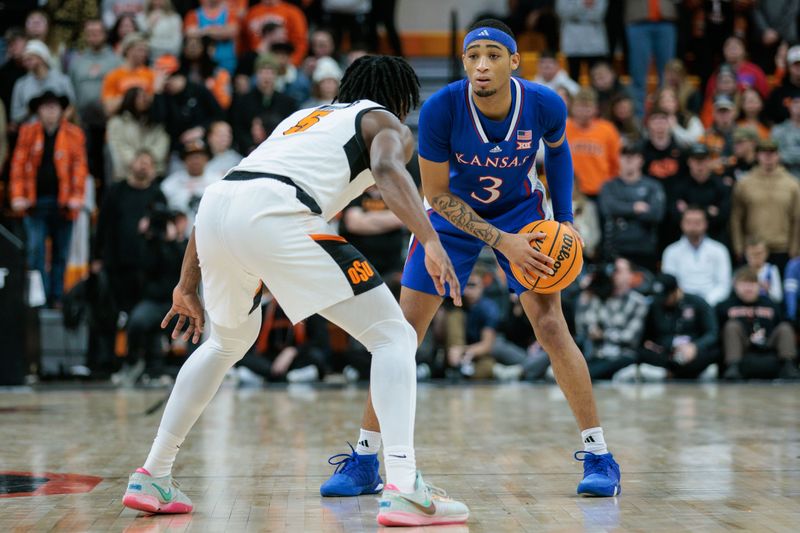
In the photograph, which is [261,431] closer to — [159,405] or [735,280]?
[159,405]

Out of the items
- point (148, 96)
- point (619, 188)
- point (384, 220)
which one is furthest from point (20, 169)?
point (619, 188)

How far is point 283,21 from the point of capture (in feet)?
50.1

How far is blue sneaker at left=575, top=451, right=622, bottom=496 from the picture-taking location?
17.0 ft

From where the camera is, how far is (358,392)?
11133 mm

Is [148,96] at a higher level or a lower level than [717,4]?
lower

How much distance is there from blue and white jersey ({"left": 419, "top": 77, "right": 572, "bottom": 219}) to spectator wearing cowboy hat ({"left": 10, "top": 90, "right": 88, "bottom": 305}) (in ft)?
26.7

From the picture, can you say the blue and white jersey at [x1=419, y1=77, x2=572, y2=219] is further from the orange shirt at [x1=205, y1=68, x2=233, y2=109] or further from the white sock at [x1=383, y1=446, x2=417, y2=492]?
the orange shirt at [x1=205, y1=68, x2=233, y2=109]

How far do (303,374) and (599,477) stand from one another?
7.15 m

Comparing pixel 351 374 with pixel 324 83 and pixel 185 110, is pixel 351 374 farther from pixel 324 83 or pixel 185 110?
pixel 185 110

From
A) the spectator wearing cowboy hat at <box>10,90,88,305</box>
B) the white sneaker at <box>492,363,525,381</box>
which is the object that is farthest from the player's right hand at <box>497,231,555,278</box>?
the spectator wearing cowboy hat at <box>10,90,88,305</box>

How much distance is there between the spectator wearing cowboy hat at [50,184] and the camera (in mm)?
12836

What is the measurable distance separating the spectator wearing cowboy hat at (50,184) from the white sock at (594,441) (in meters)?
8.55

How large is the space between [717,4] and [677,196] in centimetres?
419

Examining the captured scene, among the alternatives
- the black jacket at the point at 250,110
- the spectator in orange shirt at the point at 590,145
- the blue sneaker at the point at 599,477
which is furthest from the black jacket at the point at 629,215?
the blue sneaker at the point at 599,477
